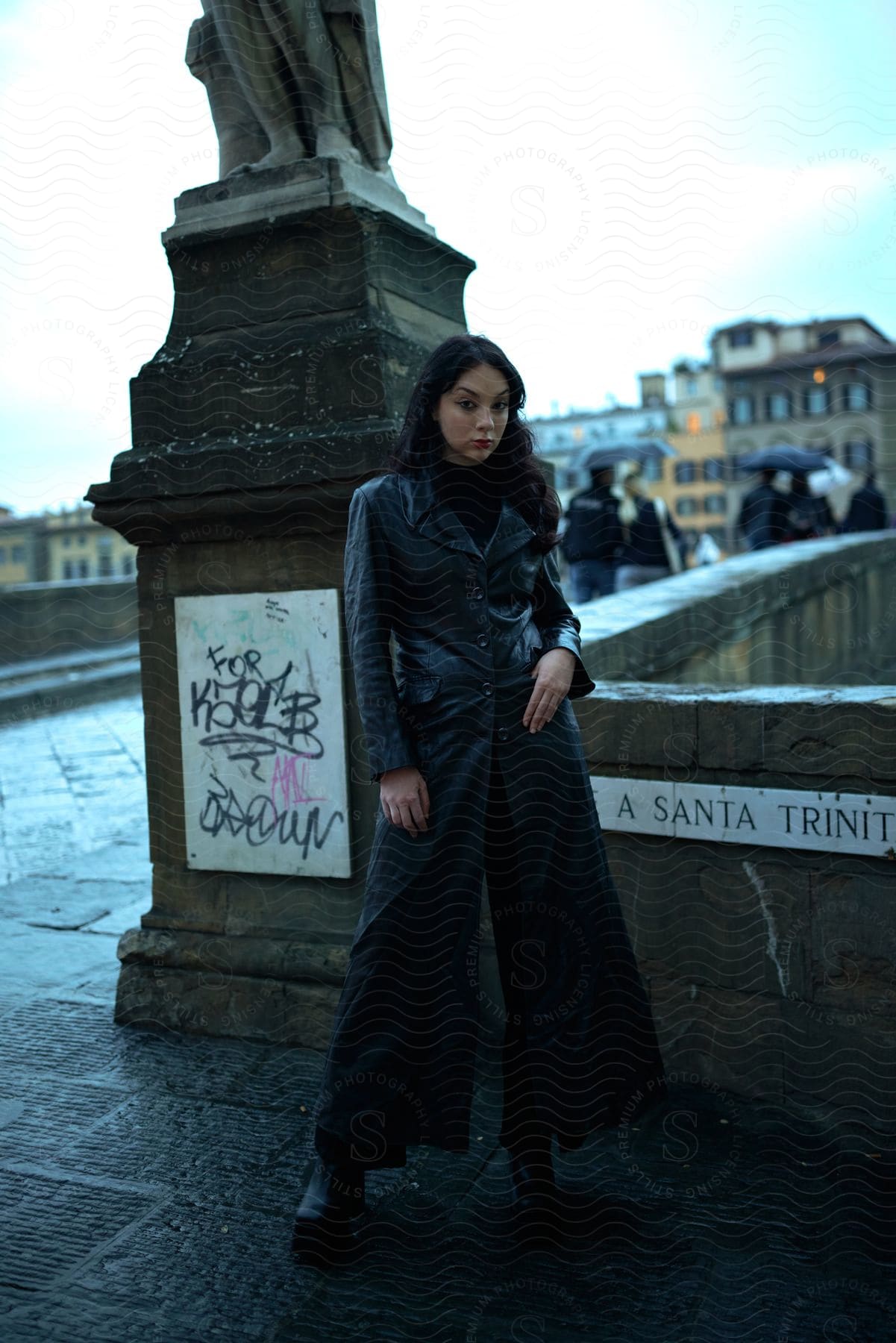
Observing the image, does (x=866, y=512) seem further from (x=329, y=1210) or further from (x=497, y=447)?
(x=329, y=1210)

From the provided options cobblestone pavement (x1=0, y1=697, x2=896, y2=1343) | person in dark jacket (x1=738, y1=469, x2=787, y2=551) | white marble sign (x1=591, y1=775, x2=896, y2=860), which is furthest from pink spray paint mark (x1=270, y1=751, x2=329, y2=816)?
person in dark jacket (x1=738, y1=469, x2=787, y2=551)

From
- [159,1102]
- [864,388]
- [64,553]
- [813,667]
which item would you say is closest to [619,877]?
[159,1102]

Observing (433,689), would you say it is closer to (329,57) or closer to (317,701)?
(317,701)

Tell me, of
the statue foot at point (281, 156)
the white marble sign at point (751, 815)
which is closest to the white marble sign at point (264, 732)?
the white marble sign at point (751, 815)

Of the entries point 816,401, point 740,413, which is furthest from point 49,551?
point 816,401

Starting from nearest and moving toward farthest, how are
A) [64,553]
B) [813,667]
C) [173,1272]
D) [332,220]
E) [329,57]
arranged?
[173,1272] → [332,220] → [329,57] → [813,667] → [64,553]

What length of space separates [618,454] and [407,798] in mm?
5173

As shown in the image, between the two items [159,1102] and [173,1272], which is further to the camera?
[159,1102]

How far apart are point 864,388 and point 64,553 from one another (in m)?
11.6

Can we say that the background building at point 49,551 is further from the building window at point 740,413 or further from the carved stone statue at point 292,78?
the carved stone statue at point 292,78

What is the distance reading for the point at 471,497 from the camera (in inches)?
95.5

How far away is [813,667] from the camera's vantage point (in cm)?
767

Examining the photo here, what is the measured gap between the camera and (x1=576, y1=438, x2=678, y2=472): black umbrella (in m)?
7.00

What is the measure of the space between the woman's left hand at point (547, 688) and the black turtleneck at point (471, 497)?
0.90 feet
